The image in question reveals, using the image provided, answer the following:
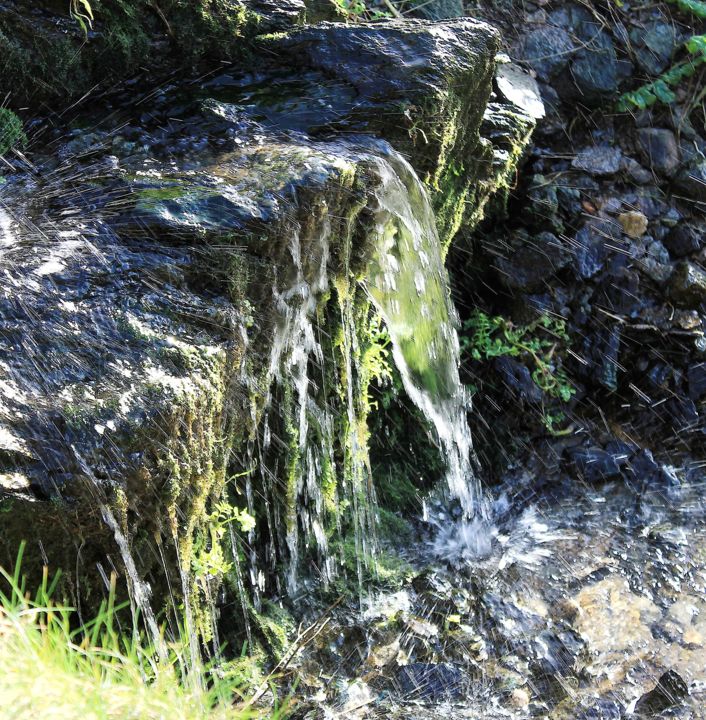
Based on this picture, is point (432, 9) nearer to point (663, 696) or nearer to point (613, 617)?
point (613, 617)

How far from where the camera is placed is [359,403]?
137 inches

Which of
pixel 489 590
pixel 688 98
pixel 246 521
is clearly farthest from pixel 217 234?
pixel 688 98

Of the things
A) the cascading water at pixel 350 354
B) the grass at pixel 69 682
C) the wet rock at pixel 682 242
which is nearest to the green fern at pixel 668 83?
the wet rock at pixel 682 242

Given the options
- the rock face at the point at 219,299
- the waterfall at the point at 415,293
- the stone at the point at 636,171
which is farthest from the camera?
the stone at the point at 636,171

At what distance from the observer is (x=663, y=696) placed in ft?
9.95

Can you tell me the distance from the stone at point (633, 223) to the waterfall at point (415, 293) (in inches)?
68.0

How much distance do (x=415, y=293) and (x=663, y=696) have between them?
1896 mm

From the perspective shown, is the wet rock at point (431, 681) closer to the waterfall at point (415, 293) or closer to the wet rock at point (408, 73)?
the waterfall at point (415, 293)

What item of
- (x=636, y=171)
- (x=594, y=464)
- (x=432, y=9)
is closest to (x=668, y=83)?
(x=636, y=171)

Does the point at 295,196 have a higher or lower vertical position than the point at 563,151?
higher

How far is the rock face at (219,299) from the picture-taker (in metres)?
2.11

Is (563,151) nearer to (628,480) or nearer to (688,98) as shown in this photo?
(688,98)

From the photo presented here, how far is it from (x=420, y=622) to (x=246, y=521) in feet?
3.63

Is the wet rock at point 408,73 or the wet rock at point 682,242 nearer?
the wet rock at point 408,73
